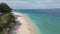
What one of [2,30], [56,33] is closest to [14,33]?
[2,30]

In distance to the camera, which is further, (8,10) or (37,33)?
(8,10)

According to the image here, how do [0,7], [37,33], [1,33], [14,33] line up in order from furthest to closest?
[0,7], [37,33], [14,33], [1,33]

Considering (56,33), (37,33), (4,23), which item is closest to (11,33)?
(4,23)

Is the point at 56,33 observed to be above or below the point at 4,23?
below

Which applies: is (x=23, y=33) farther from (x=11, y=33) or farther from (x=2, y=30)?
(x=2, y=30)

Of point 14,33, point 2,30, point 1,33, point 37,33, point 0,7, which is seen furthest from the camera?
point 0,7

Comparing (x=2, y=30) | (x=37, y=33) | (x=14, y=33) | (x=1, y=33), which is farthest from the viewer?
(x=37, y=33)

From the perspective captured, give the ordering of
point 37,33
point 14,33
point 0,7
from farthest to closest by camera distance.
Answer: point 0,7 < point 37,33 < point 14,33

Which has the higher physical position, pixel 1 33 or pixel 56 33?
pixel 1 33

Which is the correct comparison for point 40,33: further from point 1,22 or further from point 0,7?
point 0,7
